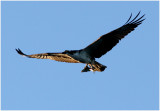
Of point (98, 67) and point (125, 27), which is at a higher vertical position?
point (125, 27)

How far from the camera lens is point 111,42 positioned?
24766 millimetres

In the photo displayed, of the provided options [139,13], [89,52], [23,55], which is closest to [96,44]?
[89,52]

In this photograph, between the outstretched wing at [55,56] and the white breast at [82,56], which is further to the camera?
the outstretched wing at [55,56]

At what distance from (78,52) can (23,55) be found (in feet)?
11.4

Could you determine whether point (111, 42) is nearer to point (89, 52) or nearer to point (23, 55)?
point (89, 52)

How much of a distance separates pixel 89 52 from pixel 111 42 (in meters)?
1.04

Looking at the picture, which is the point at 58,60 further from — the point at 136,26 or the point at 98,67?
the point at 136,26

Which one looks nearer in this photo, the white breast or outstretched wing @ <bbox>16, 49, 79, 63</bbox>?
the white breast

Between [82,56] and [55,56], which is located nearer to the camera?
[82,56]

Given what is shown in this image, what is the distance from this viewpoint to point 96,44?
81.2 feet

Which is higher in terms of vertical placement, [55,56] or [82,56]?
[55,56]

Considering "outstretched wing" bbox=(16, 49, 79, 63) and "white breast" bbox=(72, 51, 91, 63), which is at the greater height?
"outstretched wing" bbox=(16, 49, 79, 63)

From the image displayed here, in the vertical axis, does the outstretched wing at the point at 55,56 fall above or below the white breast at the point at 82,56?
above

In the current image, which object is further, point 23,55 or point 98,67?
point 23,55
